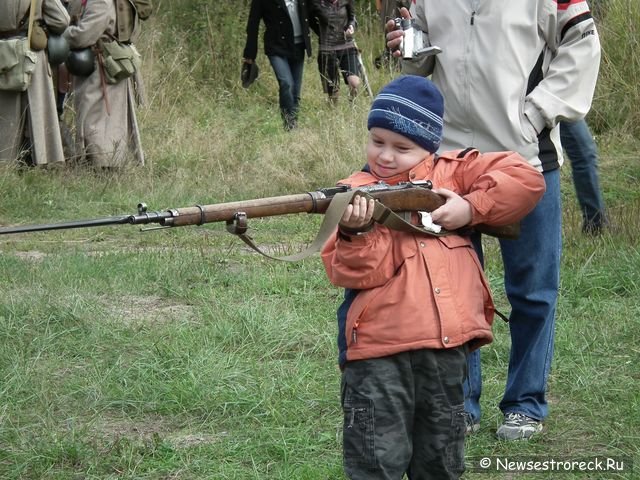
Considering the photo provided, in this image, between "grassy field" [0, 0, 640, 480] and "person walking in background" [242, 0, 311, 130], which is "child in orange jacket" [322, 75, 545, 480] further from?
"person walking in background" [242, 0, 311, 130]

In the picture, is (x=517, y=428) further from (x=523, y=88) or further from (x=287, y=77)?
(x=287, y=77)

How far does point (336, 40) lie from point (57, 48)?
344cm

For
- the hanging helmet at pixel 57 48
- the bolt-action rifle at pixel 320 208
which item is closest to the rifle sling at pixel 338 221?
the bolt-action rifle at pixel 320 208

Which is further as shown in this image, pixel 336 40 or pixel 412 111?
pixel 336 40

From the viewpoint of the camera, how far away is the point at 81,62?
987cm

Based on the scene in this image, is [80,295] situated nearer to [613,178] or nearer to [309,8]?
[613,178]

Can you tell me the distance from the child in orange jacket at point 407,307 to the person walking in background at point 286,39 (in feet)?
28.0

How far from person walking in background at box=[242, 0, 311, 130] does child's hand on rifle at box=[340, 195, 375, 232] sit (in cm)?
878

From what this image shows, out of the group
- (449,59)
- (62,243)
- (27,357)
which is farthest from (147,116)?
(449,59)

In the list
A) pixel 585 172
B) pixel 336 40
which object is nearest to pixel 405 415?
pixel 585 172

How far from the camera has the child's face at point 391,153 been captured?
339 cm

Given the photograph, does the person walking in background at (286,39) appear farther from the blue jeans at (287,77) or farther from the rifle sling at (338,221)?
the rifle sling at (338,221)

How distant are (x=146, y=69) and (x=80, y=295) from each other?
7.45m

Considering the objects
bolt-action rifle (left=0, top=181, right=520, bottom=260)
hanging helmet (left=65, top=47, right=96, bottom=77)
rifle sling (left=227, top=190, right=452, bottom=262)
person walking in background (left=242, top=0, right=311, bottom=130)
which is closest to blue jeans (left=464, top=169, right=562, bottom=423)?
bolt-action rifle (left=0, top=181, right=520, bottom=260)
